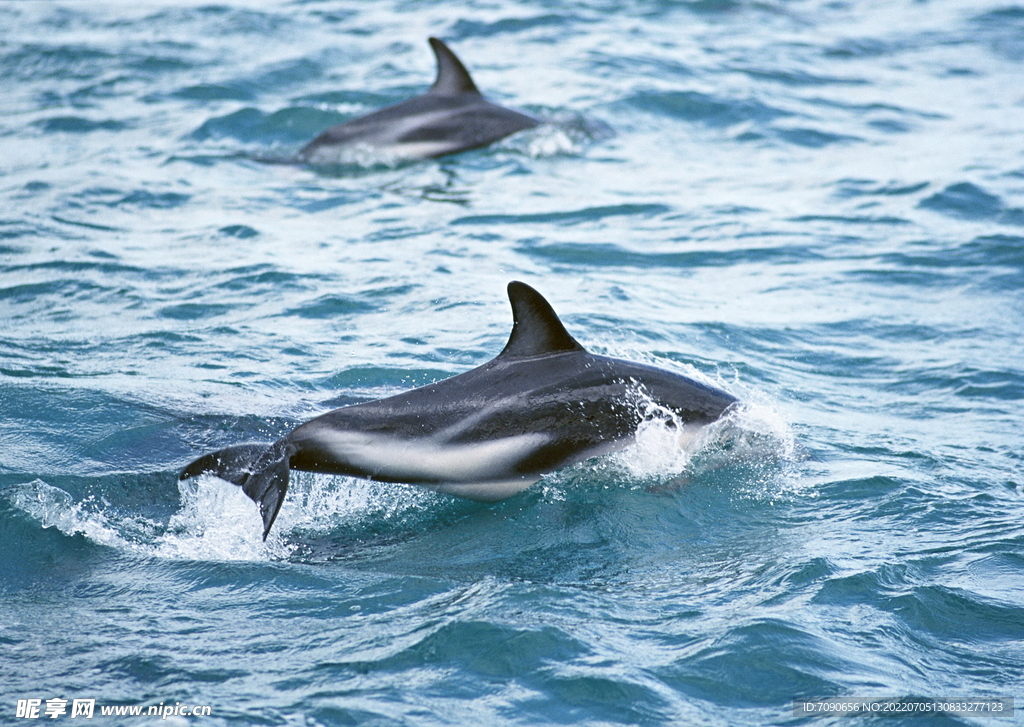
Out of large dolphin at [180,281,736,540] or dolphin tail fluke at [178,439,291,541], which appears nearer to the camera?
dolphin tail fluke at [178,439,291,541]

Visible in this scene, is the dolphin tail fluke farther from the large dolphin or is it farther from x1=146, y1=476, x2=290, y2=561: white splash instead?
x1=146, y1=476, x2=290, y2=561: white splash

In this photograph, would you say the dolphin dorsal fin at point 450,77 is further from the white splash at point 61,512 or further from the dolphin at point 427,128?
the white splash at point 61,512

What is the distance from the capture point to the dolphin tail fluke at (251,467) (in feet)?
20.5

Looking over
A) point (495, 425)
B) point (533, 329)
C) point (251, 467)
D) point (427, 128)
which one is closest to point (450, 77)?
point (427, 128)

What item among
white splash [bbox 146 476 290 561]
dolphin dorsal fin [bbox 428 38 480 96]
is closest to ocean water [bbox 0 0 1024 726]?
white splash [bbox 146 476 290 561]

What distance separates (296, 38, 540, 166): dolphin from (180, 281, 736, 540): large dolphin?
8388 millimetres

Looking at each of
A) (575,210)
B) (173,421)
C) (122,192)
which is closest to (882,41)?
Result: (575,210)

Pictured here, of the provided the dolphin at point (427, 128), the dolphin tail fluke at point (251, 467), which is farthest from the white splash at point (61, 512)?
the dolphin at point (427, 128)

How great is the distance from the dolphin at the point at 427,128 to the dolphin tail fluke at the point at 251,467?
8729 millimetres

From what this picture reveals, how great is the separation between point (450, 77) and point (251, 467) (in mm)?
9801

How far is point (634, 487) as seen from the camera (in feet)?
22.5

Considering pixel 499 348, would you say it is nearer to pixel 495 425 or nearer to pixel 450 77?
pixel 495 425

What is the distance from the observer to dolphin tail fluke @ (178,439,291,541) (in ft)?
20.5

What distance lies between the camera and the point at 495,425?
262 inches
